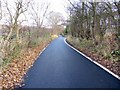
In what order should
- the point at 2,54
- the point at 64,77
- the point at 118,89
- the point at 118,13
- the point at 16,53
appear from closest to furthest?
the point at 118,89, the point at 64,77, the point at 2,54, the point at 16,53, the point at 118,13

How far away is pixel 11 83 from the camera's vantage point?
32.1 ft

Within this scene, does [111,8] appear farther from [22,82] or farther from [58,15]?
[58,15]

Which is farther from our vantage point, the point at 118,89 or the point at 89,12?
the point at 89,12

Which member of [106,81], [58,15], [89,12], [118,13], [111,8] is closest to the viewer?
[106,81]

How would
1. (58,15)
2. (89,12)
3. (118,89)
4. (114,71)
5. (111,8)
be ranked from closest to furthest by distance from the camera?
1. (118,89)
2. (114,71)
3. (111,8)
4. (89,12)
5. (58,15)

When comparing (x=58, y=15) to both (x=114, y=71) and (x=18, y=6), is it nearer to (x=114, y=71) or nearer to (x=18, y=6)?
(x=18, y=6)

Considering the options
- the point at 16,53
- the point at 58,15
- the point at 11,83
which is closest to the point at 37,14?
the point at 16,53

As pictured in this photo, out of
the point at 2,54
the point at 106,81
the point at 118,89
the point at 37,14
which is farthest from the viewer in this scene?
the point at 37,14

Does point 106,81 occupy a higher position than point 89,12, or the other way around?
point 89,12

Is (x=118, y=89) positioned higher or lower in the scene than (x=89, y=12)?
lower

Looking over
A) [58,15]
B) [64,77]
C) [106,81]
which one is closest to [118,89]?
[106,81]

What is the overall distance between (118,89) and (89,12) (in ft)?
77.8

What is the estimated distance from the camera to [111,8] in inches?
842

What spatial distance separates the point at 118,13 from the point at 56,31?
97954 millimetres
